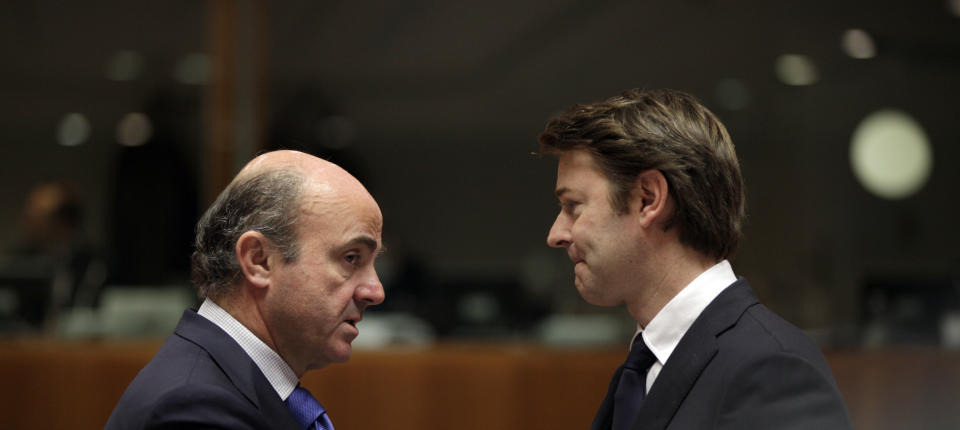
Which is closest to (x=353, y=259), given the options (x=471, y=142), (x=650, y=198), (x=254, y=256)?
(x=254, y=256)

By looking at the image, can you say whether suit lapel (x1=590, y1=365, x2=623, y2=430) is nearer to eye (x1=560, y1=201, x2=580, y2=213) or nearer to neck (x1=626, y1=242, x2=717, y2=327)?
neck (x1=626, y1=242, x2=717, y2=327)

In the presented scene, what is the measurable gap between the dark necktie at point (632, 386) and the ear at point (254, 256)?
2.06 ft

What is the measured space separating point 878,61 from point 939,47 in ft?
1.13

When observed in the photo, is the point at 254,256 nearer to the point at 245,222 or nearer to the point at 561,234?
the point at 245,222

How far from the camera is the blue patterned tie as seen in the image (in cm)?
155

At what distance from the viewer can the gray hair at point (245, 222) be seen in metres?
1.54

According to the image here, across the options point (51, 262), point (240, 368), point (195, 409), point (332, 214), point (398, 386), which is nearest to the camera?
point (195, 409)

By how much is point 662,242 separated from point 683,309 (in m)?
0.12

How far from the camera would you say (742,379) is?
140cm

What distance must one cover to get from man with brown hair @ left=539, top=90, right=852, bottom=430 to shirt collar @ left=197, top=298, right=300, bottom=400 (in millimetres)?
528

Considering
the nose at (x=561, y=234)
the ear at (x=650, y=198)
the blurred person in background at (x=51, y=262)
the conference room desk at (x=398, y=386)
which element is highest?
the ear at (x=650, y=198)

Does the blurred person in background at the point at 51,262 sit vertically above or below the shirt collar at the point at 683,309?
below

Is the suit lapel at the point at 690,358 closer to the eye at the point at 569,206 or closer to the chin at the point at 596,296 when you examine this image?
the chin at the point at 596,296

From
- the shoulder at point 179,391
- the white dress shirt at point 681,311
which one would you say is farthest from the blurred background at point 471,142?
the shoulder at point 179,391
